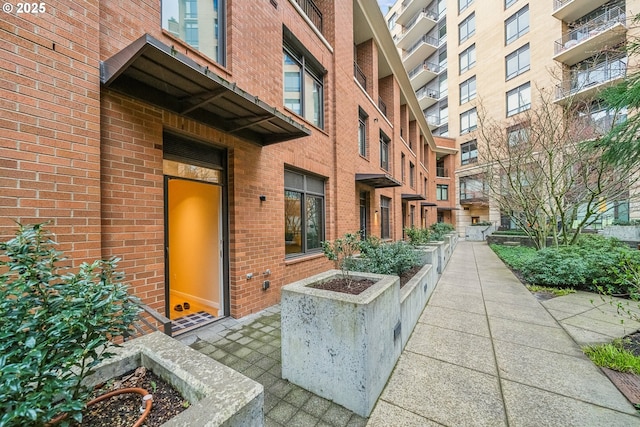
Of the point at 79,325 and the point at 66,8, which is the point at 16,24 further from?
the point at 79,325

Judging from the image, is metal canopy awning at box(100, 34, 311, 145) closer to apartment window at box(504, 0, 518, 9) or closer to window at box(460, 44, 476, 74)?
apartment window at box(504, 0, 518, 9)

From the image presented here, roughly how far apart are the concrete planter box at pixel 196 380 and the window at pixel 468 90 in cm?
2896

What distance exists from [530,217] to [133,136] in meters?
11.6

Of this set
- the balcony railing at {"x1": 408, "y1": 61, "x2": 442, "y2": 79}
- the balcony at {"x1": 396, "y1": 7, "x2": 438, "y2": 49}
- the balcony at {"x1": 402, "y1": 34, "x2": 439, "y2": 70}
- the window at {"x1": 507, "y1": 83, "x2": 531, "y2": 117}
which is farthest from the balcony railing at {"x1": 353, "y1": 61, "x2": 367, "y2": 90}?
the balcony at {"x1": 396, "y1": 7, "x2": 438, "y2": 49}

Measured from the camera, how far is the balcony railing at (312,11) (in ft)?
22.5

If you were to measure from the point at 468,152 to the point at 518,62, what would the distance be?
758 centimetres

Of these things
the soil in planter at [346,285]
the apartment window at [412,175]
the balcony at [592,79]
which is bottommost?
the soil in planter at [346,285]

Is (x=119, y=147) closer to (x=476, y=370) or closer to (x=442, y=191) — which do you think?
(x=476, y=370)

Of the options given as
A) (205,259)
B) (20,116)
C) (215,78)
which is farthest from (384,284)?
(20,116)

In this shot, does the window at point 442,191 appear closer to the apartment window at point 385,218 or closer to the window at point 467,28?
the window at point 467,28

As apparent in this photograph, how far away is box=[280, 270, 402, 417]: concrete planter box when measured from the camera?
2236 mm

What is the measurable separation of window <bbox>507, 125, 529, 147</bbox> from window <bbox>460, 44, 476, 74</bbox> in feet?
61.1

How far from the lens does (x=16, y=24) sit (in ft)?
7.34

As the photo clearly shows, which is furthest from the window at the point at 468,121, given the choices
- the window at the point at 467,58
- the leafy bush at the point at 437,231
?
the leafy bush at the point at 437,231
